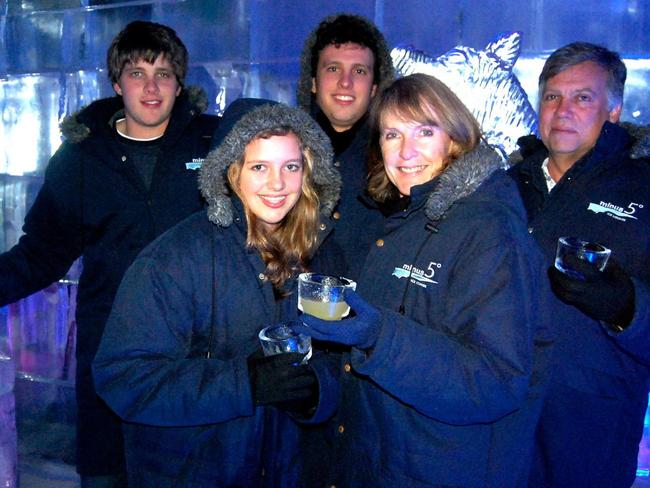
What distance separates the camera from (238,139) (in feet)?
7.89

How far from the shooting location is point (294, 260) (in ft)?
7.98

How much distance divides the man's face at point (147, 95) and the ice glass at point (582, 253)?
2180 mm

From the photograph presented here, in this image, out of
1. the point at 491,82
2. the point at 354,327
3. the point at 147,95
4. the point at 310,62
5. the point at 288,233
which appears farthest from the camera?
the point at 310,62

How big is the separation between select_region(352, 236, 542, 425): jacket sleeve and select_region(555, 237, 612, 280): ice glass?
1.77 ft

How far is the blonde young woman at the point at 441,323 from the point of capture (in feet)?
5.88

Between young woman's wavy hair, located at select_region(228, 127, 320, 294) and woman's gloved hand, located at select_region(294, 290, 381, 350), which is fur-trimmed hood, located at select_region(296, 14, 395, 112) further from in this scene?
woman's gloved hand, located at select_region(294, 290, 381, 350)

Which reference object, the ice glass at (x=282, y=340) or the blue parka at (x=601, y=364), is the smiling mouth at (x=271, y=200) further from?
the blue parka at (x=601, y=364)

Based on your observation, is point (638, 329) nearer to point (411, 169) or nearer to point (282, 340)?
point (411, 169)

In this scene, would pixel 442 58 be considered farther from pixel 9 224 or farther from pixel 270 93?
pixel 9 224

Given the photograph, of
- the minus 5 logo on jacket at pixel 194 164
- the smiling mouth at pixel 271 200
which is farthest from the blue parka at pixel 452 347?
the minus 5 logo on jacket at pixel 194 164

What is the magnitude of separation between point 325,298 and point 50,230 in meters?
2.14

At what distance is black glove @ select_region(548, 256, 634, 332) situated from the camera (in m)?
2.34

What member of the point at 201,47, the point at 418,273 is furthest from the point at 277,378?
the point at 201,47

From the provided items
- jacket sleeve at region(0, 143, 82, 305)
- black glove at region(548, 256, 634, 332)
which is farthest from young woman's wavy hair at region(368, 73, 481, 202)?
jacket sleeve at region(0, 143, 82, 305)
